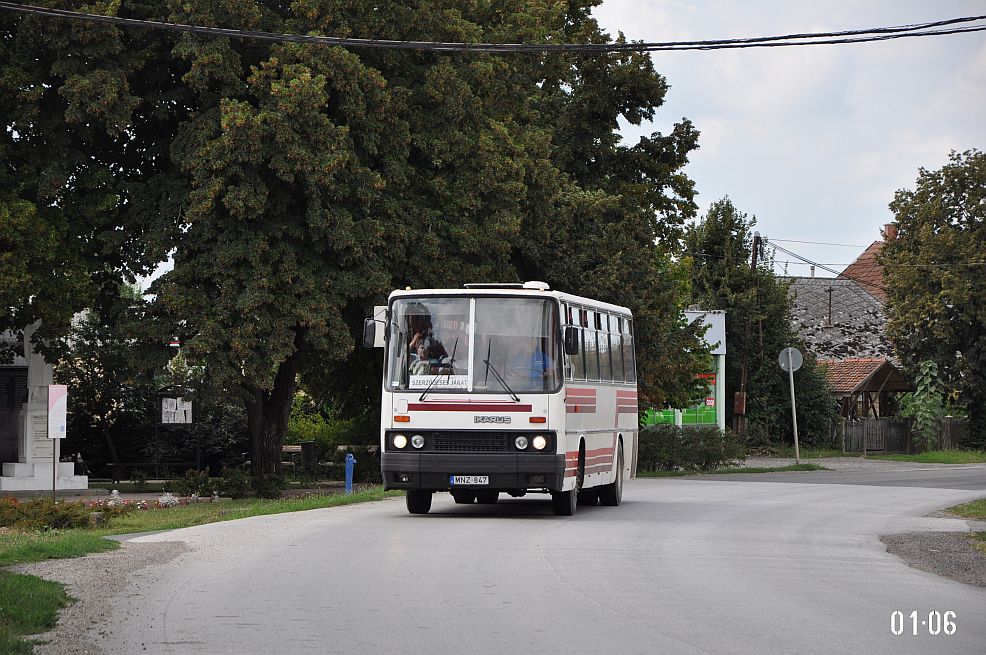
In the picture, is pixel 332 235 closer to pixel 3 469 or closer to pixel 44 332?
pixel 44 332

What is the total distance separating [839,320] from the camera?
79.1m

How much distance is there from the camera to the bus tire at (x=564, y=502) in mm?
22531

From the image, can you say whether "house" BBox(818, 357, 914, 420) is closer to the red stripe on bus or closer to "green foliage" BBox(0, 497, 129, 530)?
the red stripe on bus

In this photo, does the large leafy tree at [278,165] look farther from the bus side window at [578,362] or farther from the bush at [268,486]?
Answer: the bus side window at [578,362]

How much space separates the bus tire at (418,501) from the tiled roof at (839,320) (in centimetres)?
5335

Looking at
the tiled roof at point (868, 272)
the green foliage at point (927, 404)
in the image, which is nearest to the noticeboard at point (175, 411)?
the green foliage at point (927, 404)

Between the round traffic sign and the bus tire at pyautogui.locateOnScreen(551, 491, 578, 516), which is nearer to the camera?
the bus tire at pyautogui.locateOnScreen(551, 491, 578, 516)

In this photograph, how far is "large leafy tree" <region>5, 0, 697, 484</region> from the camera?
29125mm

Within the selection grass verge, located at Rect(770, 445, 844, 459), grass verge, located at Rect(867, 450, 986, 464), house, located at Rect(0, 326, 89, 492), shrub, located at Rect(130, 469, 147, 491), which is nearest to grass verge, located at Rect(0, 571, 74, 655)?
house, located at Rect(0, 326, 89, 492)

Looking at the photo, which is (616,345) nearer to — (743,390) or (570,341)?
(570,341)

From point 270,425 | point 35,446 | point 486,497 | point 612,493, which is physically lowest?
point 486,497

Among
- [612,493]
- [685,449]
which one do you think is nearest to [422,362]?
[612,493]

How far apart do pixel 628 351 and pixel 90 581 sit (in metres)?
15.1

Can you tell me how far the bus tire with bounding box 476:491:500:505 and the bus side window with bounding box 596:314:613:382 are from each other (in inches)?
119
